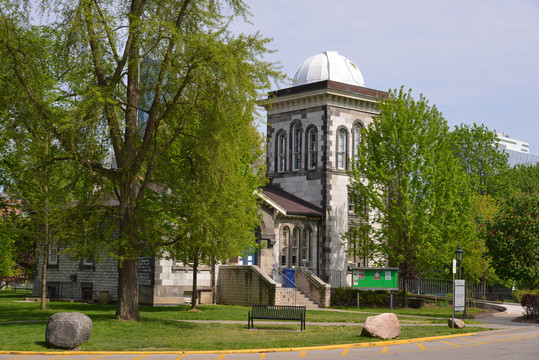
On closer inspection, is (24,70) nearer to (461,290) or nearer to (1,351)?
(1,351)

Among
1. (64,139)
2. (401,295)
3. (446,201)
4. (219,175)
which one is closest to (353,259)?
(401,295)

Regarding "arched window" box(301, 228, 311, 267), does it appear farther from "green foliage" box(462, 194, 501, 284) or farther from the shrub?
the shrub

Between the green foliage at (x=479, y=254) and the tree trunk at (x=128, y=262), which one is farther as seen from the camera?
the green foliage at (x=479, y=254)

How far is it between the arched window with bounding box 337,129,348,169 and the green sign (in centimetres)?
960

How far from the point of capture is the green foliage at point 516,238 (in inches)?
1177

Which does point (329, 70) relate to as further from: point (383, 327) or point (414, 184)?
point (383, 327)

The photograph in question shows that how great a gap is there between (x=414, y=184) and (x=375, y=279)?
5.59m

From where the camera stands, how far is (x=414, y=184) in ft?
123

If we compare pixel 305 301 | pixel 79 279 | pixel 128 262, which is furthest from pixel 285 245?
pixel 128 262

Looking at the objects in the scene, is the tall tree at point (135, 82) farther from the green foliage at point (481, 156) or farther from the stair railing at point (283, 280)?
the green foliage at point (481, 156)

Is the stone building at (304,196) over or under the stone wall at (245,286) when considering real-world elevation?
over

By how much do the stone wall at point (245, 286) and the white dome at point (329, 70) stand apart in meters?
16.6

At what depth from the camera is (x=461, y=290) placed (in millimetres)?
25547

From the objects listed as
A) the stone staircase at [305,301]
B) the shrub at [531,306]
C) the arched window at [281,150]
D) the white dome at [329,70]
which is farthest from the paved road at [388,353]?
the white dome at [329,70]
